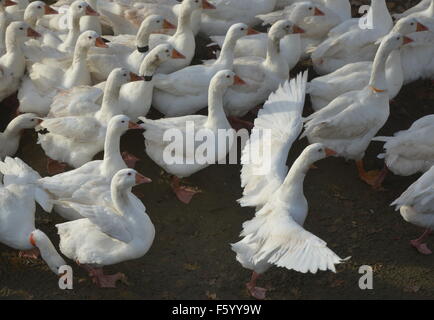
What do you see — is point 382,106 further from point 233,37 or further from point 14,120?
point 14,120

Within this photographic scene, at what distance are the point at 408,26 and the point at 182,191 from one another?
327 centimetres

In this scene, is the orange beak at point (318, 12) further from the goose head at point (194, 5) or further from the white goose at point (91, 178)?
the white goose at point (91, 178)

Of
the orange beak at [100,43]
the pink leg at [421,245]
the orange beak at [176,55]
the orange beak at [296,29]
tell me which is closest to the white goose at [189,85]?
the orange beak at [176,55]

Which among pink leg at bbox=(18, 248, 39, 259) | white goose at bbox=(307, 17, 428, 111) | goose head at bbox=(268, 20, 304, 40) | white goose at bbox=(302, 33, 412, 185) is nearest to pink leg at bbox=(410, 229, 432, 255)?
white goose at bbox=(302, 33, 412, 185)

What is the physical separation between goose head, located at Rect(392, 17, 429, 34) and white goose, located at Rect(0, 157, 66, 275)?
4425 millimetres

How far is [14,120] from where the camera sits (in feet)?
30.7

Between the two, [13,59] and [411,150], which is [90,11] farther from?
[411,150]

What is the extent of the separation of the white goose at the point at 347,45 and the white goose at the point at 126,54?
76.2 inches

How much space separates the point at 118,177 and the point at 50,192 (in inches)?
34.9

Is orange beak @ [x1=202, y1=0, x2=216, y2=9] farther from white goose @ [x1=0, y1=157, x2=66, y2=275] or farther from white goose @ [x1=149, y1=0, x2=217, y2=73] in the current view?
white goose @ [x1=0, y1=157, x2=66, y2=275]

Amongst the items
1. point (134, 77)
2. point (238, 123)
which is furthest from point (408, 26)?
point (134, 77)

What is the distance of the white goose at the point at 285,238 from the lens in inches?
277
